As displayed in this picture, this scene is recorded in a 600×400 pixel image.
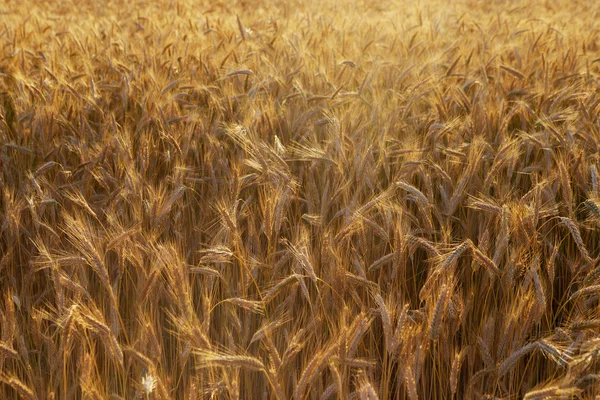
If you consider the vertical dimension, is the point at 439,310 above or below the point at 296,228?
above

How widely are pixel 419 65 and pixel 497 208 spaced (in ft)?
5.49

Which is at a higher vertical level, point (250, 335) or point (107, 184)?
point (107, 184)

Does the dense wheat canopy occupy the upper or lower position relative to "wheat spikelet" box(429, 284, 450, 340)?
lower

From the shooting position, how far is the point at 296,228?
1854 millimetres

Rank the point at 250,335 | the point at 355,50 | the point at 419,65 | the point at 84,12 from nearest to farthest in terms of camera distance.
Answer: the point at 250,335
the point at 419,65
the point at 355,50
the point at 84,12

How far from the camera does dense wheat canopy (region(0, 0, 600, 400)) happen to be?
1330 mm

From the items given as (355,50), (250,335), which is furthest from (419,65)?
(250,335)

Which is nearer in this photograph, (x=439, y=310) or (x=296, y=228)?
(x=439, y=310)

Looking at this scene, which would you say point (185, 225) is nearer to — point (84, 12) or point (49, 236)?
point (49, 236)

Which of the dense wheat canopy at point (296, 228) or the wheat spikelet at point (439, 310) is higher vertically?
the wheat spikelet at point (439, 310)

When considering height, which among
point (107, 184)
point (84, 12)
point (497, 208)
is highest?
point (497, 208)

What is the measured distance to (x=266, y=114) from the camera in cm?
240

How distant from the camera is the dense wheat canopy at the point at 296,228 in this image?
1.33 m

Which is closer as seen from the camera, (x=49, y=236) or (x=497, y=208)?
(x=497, y=208)
